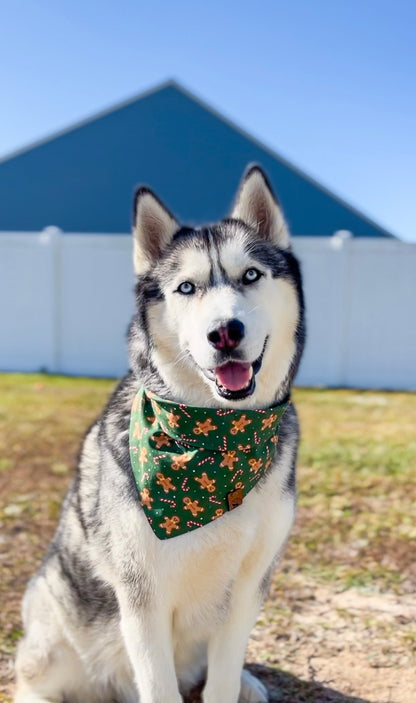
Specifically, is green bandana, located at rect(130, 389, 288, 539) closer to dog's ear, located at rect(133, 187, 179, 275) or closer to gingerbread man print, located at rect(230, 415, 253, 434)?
gingerbread man print, located at rect(230, 415, 253, 434)

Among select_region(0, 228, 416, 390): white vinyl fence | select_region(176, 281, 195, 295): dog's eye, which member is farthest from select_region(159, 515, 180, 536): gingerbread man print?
select_region(0, 228, 416, 390): white vinyl fence

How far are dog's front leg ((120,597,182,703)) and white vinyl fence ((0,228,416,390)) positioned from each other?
30.7 feet

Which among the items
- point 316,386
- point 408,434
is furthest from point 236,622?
point 316,386

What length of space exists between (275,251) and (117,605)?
1340 mm

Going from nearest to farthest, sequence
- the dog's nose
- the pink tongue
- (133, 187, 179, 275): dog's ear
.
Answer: the dog's nose → the pink tongue → (133, 187, 179, 275): dog's ear

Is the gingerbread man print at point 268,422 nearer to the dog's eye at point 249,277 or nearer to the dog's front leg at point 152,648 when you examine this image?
the dog's eye at point 249,277

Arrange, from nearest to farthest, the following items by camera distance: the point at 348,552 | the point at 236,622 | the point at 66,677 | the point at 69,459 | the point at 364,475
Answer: the point at 236,622 → the point at 66,677 → the point at 348,552 → the point at 364,475 → the point at 69,459

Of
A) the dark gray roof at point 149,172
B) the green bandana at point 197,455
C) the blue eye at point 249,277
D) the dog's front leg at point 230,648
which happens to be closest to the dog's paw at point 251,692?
the dog's front leg at point 230,648

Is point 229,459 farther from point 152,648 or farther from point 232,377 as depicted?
point 152,648

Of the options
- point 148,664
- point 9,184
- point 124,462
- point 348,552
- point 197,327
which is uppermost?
point 9,184

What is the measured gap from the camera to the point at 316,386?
11750 millimetres

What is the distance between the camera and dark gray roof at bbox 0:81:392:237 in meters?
16.0

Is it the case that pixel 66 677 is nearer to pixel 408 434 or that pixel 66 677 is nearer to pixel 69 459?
pixel 69 459

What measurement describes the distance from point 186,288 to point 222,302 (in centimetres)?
19
